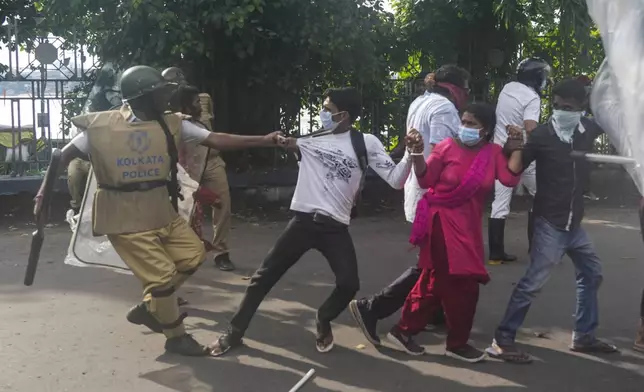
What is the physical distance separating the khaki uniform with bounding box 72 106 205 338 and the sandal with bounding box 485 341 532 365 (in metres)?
1.91

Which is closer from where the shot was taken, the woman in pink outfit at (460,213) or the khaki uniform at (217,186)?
the woman in pink outfit at (460,213)

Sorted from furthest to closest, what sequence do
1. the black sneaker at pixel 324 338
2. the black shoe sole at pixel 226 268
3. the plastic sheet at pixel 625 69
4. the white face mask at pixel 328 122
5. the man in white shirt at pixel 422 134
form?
the black shoe sole at pixel 226 268 → the man in white shirt at pixel 422 134 → the black sneaker at pixel 324 338 → the white face mask at pixel 328 122 → the plastic sheet at pixel 625 69

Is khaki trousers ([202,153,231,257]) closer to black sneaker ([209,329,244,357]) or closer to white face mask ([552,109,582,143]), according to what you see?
black sneaker ([209,329,244,357])

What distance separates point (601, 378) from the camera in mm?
4828

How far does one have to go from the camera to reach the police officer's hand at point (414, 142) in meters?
4.68

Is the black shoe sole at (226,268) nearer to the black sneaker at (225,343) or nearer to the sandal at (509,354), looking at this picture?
the black sneaker at (225,343)

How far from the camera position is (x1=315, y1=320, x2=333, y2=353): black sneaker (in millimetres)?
5273

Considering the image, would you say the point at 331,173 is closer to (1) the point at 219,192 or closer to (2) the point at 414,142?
(2) the point at 414,142

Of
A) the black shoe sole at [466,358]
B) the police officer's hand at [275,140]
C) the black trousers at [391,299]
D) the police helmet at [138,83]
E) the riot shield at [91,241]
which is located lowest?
the black shoe sole at [466,358]

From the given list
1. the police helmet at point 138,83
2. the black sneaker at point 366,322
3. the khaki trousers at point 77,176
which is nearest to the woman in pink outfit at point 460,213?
the black sneaker at point 366,322

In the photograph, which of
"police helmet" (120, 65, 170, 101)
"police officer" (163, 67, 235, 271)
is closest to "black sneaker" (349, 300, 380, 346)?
"police helmet" (120, 65, 170, 101)

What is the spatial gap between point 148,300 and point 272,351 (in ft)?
2.69

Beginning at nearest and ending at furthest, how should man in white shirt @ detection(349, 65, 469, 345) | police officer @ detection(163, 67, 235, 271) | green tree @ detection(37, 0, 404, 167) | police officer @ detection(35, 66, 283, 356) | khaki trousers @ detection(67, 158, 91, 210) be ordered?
police officer @ detection(35, 66, 283, 356) < man in white shirt @ detection(349, 65, 469, 345) < police officer @ detection(163, 67, 235, 271) < khaki trousers @ detection(67, 158, 91, 210) < green tree @ detection(37, 0, 404, 167)

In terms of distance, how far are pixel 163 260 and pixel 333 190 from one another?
3.47ft
